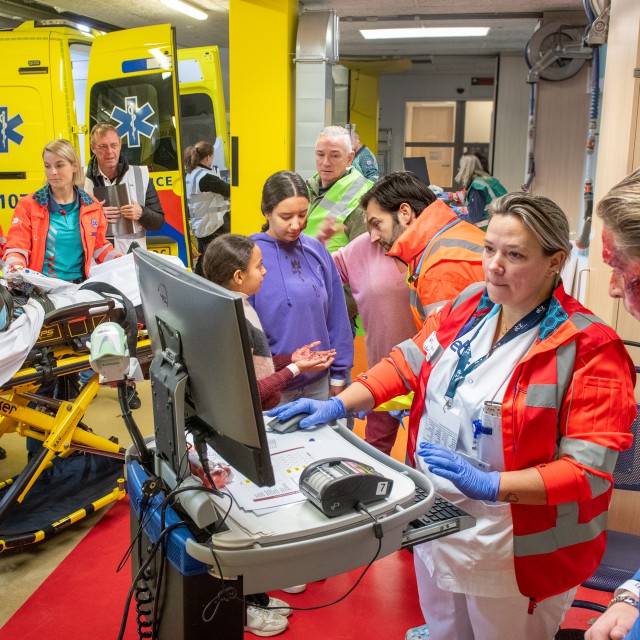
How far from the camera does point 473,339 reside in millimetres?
1630

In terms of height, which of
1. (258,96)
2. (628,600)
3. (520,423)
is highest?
(258,96)

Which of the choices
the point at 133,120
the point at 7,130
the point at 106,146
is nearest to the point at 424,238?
the point at 106,146

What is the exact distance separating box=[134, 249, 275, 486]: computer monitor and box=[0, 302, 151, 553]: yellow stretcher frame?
1.49 m

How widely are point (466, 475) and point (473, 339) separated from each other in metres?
0.35

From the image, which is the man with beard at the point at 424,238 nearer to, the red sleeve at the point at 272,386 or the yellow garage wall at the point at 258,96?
the red sleeve at the point at 272,386

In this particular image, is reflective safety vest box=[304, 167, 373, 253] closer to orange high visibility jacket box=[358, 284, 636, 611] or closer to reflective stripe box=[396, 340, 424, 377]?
reflective stripe box=[396, 340, 424, 377]

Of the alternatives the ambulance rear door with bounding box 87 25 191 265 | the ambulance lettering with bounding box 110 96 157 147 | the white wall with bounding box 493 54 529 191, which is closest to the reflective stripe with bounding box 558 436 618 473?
the ambulance rear door with bounding box 87 25 191 265

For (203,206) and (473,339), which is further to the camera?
(203,206)

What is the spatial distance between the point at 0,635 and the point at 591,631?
201 centimetres

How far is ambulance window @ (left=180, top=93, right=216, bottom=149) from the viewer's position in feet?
23.2

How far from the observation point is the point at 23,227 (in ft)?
11.8

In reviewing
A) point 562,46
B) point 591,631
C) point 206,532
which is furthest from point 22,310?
point 562,46

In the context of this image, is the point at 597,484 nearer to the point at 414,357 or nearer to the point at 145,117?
the point at 414,357

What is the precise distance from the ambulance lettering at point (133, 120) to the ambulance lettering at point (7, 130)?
0.85 meters
